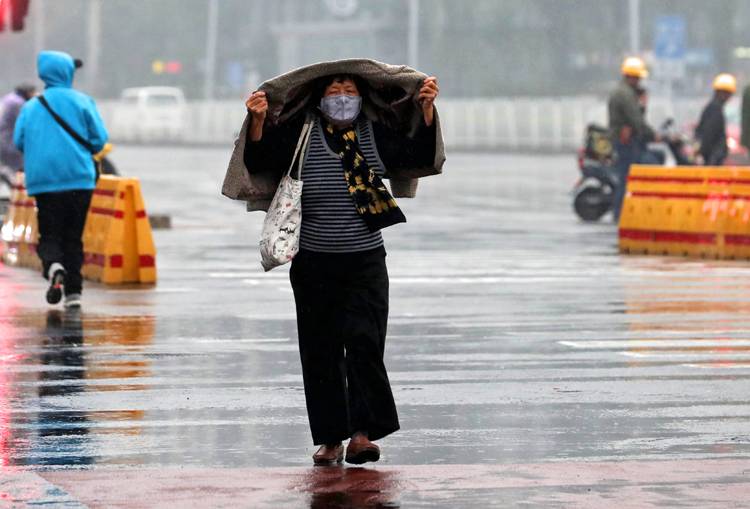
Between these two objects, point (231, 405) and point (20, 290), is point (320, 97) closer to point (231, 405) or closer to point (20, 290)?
point (231, 405)

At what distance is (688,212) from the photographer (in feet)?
72.1

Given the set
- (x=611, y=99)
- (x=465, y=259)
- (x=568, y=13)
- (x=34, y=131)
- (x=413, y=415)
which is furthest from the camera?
(x=568, y=13)

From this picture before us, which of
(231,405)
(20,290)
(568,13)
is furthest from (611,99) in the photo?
(568,13)

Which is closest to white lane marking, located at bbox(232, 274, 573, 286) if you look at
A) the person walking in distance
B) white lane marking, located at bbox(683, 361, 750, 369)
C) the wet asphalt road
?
the wet asphalt road

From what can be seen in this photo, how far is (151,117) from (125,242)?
62.5m

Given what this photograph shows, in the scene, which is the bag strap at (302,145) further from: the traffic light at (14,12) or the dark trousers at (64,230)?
the traffic light at (14,12)

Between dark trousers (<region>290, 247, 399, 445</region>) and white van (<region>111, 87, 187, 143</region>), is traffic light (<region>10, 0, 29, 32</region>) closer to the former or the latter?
dark trousers (<region>290, 247, 399, 445</region>)

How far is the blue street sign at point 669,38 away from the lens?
53031 mm

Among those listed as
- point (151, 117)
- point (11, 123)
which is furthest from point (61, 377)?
point (151, 117)

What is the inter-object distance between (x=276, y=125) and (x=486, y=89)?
79.3 meters

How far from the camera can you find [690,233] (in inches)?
866

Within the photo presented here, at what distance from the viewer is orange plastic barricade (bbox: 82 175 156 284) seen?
1833 cm

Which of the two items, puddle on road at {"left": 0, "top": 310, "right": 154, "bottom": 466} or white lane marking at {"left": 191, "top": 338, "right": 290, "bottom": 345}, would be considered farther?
white lane marking at {"left": 191, "top": 338, "right": 290, "bottom": 345}

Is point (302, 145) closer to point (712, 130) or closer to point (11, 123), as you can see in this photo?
point (11, 123)
